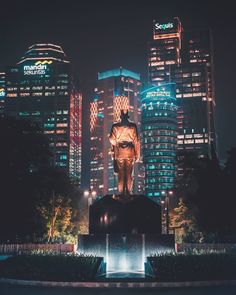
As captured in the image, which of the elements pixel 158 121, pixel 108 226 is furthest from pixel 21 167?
pixel 158 121

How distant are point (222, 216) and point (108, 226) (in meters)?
20.5

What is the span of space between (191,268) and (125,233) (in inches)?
181

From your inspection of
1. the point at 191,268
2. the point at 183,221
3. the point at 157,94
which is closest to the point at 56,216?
the point at 183,221

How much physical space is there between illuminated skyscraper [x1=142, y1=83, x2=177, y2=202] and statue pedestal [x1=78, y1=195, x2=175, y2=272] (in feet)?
461

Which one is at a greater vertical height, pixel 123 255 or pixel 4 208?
pixel 4 208

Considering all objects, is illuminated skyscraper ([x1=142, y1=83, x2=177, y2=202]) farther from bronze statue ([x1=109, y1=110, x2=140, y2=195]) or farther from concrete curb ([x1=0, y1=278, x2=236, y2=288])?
concrete curb ([x1=0, y1=278, x2=236, y2=288])

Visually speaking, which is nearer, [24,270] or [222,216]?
[24,270]

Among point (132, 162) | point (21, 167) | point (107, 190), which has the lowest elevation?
point (132, 162)

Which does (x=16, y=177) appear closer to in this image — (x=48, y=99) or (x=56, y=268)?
(x=56, y=268)

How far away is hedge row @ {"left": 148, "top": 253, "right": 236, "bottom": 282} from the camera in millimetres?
17391

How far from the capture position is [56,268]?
58.2ft

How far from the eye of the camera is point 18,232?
38.1 m

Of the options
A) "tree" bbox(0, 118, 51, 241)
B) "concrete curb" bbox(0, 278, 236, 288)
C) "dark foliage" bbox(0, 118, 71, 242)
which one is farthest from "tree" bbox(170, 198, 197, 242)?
"concrete curb" bbox(0, 278, 236, 288)

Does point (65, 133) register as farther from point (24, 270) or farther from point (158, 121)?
point (24, 270)
